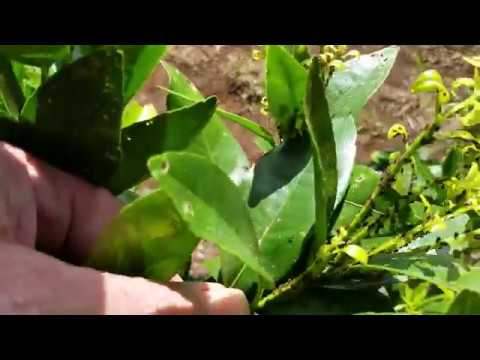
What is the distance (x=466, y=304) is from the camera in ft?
1.65

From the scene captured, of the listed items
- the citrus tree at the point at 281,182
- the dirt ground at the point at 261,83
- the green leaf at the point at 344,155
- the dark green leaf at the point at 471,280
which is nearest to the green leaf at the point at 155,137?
the citrus tree at the point at 281,182

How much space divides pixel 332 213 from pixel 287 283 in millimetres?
65

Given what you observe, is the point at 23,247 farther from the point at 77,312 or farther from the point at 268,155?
the point at 268,155

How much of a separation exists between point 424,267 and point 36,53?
1.04 ft

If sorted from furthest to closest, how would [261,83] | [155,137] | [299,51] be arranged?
[261,83] < [299,51] < [155,137]

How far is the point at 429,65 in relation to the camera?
2.30m

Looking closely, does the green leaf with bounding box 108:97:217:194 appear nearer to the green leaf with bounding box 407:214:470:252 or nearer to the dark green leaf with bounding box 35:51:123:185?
the dark green leaf with bounding box 35:51:123:185

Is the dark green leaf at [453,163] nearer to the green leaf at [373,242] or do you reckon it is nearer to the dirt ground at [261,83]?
the green leaf at [373,242]

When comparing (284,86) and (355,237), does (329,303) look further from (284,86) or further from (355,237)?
(284,86)

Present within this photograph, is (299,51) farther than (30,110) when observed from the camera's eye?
Yes

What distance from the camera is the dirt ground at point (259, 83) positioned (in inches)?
85.6

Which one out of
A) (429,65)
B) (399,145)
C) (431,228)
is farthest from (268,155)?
(429,65)

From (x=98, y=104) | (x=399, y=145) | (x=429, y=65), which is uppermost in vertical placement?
(x=98, y=104)

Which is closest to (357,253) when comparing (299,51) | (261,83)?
(299,51)
